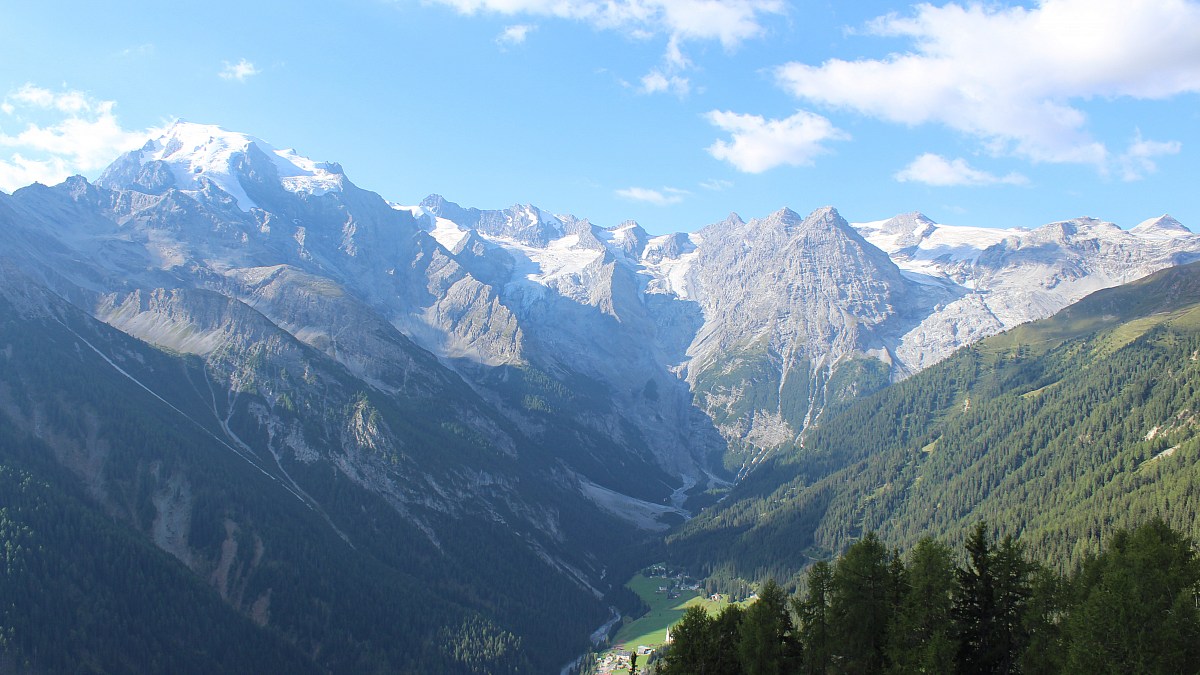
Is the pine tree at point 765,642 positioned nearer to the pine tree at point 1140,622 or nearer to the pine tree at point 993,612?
the pine tree at point 993,612

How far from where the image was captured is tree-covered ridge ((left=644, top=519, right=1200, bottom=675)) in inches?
2173

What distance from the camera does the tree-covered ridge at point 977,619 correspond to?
181ft

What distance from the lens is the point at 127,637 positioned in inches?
6093

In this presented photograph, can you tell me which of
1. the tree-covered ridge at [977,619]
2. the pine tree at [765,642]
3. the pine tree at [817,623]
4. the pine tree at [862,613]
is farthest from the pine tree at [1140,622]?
the pine tree at [765,642]

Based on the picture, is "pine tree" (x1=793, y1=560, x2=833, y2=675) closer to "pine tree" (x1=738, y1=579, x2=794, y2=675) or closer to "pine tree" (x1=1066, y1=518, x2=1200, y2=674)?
"pine tree" (x1=738, y1=579, x2=794, y2=675)

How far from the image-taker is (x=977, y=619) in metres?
65.2

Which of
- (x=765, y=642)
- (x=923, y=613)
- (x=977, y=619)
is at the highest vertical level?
(x=923, y=613)

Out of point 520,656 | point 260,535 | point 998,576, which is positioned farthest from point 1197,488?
point 260,535

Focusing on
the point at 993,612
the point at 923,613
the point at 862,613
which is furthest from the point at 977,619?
the point at 862,613

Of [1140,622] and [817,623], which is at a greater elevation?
[1140,622]

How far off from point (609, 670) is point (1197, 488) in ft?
390

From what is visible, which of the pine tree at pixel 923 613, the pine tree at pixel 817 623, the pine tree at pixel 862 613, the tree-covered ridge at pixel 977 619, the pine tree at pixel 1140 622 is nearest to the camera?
the pine tree at pixel 1140 622

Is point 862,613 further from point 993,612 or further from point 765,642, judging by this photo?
point 993,612

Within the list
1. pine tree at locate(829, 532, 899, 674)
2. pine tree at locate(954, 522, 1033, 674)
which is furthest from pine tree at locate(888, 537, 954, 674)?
pine tree at locate(829, 532, 899, 674)
